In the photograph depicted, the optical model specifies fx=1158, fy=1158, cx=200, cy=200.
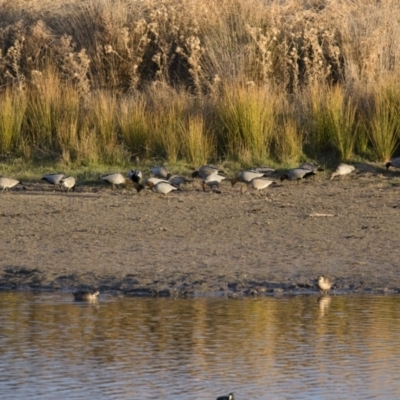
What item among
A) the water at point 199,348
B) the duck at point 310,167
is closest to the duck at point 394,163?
the duck at point 310,167

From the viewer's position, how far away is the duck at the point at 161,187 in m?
12.0

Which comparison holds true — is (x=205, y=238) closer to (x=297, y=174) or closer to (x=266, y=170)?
(x=297, y=174)

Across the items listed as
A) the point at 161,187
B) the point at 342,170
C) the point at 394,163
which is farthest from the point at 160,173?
the point at 394,163

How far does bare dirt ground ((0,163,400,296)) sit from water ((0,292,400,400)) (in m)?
0.44

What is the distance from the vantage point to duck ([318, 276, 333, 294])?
8.14 m

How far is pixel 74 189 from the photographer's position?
12594 mm

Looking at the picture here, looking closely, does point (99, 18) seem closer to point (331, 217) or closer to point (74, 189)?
point (74, 189)

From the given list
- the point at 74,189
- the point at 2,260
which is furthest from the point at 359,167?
the point at 2,260

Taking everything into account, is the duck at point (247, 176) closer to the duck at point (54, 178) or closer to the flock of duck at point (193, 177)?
the flock of duck at point (193, 177)

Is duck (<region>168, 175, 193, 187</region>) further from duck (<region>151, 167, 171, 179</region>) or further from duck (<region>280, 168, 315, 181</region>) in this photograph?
duck (<region>280, 168, 315, 181</region>)

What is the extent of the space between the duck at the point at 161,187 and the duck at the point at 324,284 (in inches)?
157

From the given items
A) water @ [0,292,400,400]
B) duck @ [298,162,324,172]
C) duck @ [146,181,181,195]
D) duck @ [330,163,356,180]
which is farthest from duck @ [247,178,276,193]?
water @ [0,292,400,400]

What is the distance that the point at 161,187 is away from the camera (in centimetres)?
1194

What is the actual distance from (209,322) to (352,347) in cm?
104
